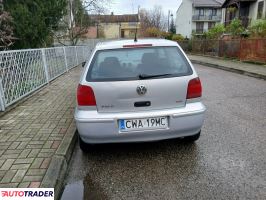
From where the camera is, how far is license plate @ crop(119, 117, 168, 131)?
344cm

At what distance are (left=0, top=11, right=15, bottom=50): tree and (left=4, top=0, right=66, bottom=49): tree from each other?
1.30 ft

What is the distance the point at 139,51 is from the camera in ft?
12.4

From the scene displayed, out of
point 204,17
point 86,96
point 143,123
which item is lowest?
point 143,123

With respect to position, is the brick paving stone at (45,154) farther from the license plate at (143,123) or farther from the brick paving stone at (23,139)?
the license plate at (143,123)

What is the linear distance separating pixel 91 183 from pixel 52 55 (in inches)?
315

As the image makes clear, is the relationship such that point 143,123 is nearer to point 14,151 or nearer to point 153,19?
point 14,151

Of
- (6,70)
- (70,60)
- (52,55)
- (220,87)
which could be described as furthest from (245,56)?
(6,70)

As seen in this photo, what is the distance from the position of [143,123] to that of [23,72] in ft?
16.3

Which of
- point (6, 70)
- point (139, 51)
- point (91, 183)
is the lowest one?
point (91, 183)

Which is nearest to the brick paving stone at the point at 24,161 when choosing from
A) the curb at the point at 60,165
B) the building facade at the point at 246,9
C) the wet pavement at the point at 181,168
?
the curb at the point at 60,165

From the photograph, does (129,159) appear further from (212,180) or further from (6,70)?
(6,70)

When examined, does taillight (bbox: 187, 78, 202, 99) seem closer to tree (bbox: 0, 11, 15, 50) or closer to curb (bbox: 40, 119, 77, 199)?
curb (bbox: 40, 119, 77, 199)

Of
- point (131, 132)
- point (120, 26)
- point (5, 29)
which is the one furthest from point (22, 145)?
point (120, 26)

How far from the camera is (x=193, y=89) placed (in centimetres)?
363
